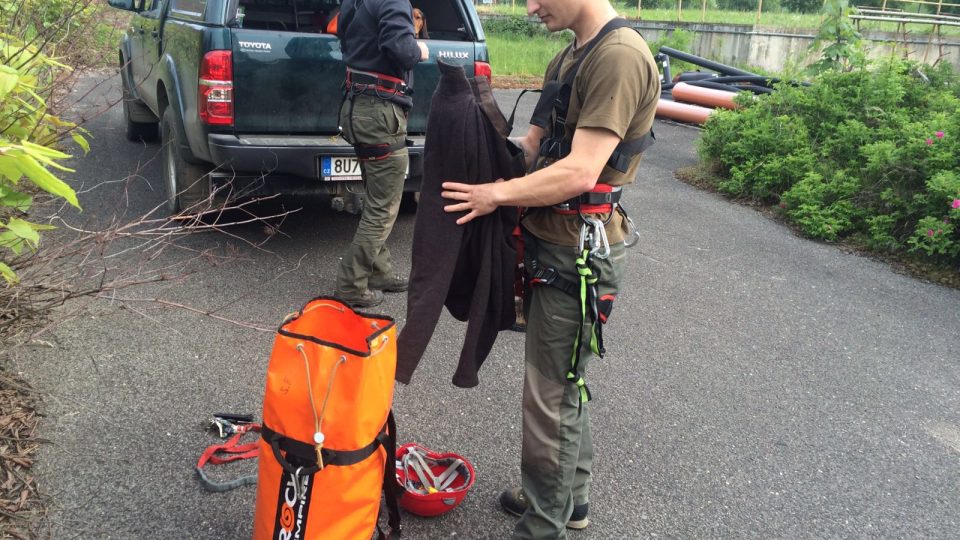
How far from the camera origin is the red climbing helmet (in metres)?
2.80

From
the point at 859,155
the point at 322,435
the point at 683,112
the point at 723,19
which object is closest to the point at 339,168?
the point at 322,435

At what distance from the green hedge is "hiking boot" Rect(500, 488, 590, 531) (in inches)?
183

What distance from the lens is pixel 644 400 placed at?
12.8 feet

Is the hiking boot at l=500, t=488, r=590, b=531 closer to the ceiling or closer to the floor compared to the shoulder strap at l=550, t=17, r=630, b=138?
closer to the floor

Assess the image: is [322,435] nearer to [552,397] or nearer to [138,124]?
[552,397]

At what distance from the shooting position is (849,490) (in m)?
3.26

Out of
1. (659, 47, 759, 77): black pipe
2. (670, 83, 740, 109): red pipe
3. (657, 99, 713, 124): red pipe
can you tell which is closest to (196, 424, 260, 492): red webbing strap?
(670, 83, 740, 109): red pipe

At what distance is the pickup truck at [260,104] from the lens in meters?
4.77

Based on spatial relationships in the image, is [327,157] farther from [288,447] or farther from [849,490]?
[849,490]

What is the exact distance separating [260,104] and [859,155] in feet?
18.5

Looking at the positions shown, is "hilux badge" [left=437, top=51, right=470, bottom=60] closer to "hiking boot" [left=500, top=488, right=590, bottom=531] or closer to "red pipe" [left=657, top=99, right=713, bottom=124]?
"hiking boot" [left=500, top=488, right=590, bottom=531]

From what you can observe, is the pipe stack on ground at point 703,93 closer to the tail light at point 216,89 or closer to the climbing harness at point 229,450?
the tail light at point 216,89

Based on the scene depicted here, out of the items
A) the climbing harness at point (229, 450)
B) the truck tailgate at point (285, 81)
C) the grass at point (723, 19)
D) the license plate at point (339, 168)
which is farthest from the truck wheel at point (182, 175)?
the grass at point (723, 19)

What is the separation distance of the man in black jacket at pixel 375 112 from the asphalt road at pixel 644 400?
0.36m
